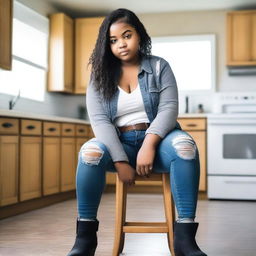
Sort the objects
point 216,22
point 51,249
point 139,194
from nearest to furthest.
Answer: point 51,249, point 139,194, point 216,22

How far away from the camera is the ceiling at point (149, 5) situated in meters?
5.24

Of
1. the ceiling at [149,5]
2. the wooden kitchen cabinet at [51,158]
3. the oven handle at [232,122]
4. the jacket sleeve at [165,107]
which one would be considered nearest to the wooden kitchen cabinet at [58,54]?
the ceiling at [149,5]

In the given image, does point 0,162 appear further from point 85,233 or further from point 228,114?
point 228,114

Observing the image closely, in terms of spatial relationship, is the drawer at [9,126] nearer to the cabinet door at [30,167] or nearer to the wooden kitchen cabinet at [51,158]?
the cabinet door at [30,167]

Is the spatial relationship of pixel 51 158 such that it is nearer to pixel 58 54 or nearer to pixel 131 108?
pixel 58 54

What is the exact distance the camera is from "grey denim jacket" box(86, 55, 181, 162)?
6.22 ft

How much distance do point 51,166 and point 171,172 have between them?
2.70 m

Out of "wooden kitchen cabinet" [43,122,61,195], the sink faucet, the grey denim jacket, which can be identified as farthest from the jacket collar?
the sink faucet

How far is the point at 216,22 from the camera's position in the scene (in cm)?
557

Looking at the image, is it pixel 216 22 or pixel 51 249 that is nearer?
pixel 51 249

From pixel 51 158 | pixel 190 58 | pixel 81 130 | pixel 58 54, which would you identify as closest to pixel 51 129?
pixel 51 158

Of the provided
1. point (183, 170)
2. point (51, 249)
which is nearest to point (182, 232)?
point (183, 170)

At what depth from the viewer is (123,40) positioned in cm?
195

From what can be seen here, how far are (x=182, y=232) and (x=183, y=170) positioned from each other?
0.75 ft
